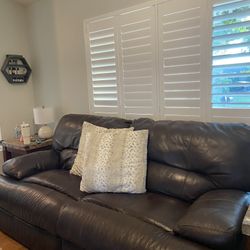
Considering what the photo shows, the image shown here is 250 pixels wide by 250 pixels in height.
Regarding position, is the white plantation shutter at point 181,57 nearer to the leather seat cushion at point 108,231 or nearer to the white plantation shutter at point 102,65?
the white plantation shutter at point 102,65

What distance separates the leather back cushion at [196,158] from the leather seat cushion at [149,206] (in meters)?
0.12

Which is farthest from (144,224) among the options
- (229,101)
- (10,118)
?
(10,118)

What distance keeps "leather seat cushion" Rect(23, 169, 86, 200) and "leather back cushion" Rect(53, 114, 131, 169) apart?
20 centimetres

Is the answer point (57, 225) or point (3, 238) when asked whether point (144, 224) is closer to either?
point (57, 225)

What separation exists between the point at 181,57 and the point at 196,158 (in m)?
0.93

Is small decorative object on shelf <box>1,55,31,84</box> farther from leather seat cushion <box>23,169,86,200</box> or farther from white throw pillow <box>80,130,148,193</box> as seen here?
white throw pillow <box>80,130,148,193</box>

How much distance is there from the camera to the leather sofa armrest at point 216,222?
113 centimetres

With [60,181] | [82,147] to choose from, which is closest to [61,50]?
[82,147]

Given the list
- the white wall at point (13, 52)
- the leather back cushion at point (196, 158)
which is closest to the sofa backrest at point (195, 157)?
the leather back cushion at point (196, 158)

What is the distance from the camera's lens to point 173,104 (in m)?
2.30

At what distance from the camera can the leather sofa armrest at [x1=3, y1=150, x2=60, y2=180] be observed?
7.09 feet

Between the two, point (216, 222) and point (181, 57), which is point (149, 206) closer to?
point (216, 222)

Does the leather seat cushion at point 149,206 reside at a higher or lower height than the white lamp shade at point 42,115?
lower

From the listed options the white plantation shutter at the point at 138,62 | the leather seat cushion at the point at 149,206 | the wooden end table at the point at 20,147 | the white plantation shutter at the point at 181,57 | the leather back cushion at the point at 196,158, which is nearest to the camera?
the leather seat cushion at the point at 149,206
